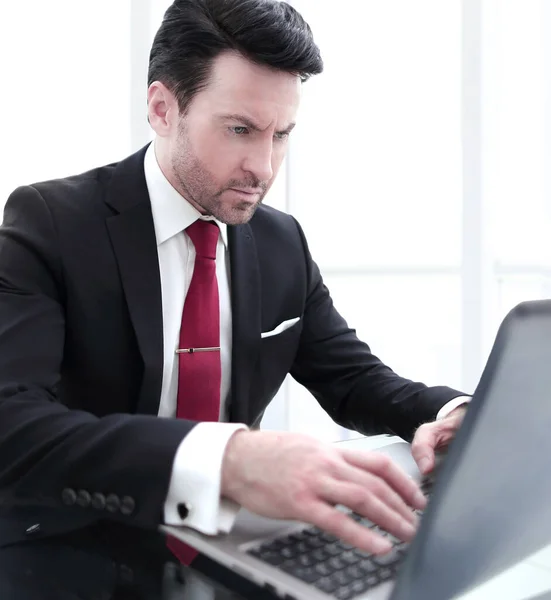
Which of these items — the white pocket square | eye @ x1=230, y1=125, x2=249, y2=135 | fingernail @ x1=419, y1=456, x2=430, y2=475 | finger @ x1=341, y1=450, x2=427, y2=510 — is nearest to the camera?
finger @ x1=341, y1=450, x2=427, y2=510

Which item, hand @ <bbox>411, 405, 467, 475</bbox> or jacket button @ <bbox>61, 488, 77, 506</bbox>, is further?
hand @ <bbox>411, 405, 467, 475</bbox>

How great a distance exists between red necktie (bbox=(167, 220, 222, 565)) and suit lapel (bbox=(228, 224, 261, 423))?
0.05 meters

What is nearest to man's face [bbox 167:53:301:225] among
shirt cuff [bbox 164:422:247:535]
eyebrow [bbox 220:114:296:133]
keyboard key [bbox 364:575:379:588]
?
eyebrow [bbox 220:114:296:133]

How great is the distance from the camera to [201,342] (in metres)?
1.38

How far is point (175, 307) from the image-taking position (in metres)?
1.38

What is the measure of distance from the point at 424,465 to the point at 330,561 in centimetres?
38

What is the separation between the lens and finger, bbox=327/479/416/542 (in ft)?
2.22

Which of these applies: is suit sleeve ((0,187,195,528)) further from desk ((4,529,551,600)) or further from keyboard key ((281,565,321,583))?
keyboard key ((281,565,321,583))

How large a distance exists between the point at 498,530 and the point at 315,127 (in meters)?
3.62

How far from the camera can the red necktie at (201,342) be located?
1364 mm

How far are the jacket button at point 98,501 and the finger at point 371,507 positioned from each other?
0.94 ft

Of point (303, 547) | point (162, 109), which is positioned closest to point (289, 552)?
point (303, 547)

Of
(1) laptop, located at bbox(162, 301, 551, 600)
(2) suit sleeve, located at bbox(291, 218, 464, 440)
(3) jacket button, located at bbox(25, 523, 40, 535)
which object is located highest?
(1) laptop, located at bbox(162, 301, 551, 600)

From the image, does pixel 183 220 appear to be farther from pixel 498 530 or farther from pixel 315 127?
pixel 315 127
